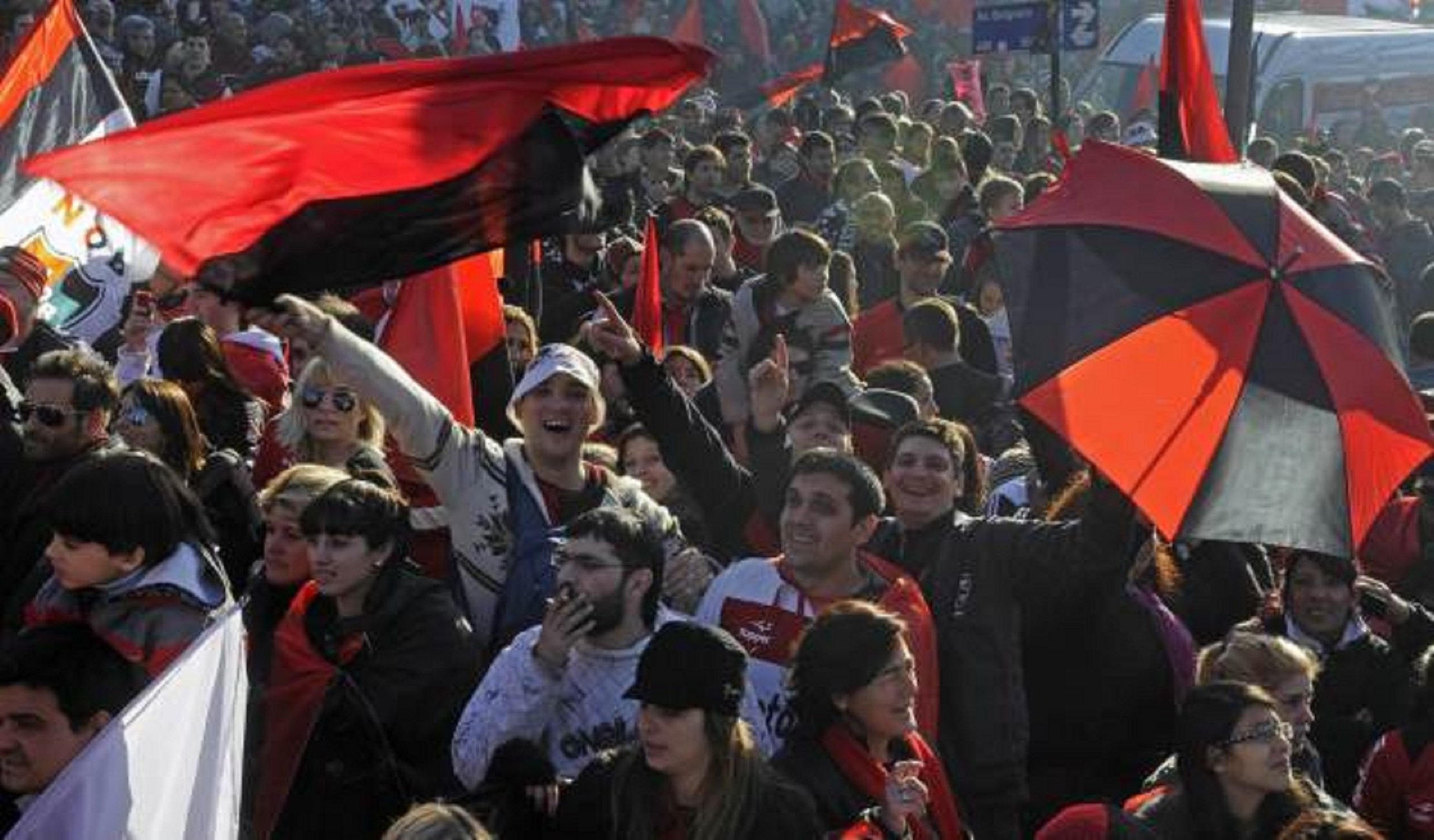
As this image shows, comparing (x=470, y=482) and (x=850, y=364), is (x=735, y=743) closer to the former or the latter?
(x=470, y=482)

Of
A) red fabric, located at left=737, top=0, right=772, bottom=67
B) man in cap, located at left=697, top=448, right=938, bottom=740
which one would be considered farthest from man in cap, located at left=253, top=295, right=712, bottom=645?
red fabric, located at left=737, top=0, right=772, bottom=67

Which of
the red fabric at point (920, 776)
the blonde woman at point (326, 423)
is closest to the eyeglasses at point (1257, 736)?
the red fabric at point (920, 776)

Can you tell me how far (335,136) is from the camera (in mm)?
4680

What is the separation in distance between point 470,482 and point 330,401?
1.07 m

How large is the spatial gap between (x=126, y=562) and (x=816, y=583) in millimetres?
1564

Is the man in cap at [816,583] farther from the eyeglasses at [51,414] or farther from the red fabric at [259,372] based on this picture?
the red fabric at [259,372]

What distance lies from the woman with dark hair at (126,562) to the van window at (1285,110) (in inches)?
801

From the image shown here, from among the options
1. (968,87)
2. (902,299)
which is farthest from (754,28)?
(902,299)

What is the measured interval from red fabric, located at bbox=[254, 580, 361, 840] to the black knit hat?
3.14 ft

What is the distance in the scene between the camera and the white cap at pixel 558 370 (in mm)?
6004

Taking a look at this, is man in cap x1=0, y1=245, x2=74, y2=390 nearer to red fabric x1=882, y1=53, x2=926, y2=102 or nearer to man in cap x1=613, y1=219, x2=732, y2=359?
man in cap x1=613, y1=219, x2=732, y2=359

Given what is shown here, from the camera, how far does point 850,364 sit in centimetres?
973

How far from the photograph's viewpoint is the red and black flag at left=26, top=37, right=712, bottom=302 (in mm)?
4402

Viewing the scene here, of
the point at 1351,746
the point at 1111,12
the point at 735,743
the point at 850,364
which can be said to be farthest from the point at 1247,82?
the point at 1111,12
